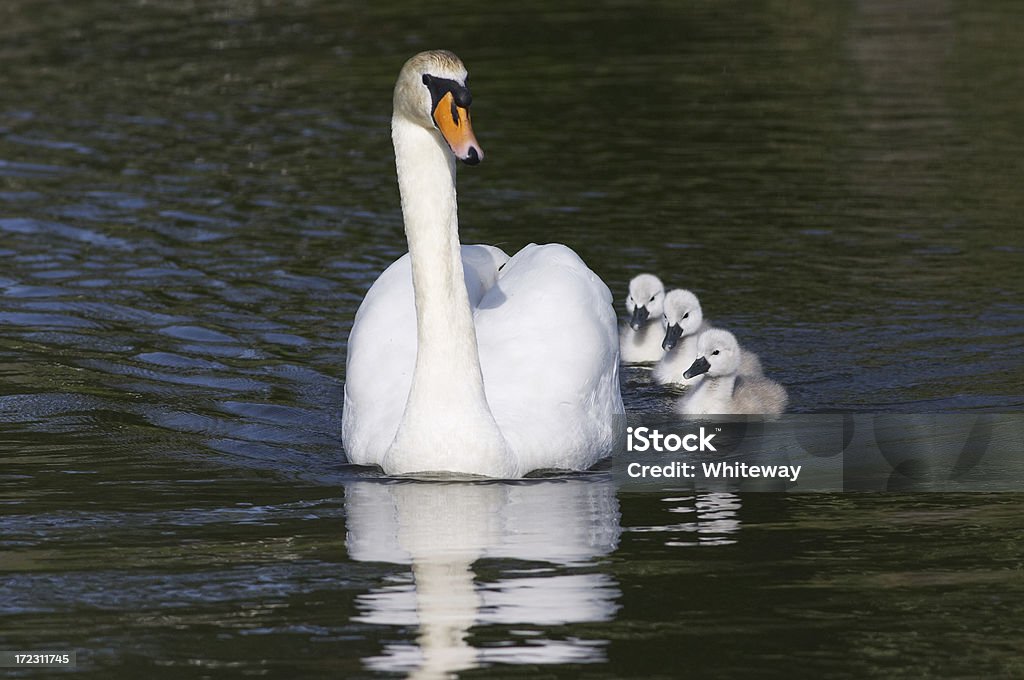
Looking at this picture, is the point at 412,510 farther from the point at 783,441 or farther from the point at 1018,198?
the point at 1018,198

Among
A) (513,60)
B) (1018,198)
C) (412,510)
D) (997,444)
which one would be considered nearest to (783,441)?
(997,444)

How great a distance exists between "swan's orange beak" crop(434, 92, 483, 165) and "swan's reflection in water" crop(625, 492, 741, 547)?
5.27 feet

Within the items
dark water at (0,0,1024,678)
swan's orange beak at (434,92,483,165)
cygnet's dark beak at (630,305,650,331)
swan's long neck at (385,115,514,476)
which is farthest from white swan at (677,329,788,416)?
swan's orange beak at (434,92,483,165)

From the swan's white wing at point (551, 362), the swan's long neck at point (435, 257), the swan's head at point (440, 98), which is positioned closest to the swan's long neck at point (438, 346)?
the swan's long neck at point (435, 257)

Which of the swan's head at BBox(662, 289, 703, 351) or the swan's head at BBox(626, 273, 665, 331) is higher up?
the swan's head at BBox(626, 273, 665, 331)

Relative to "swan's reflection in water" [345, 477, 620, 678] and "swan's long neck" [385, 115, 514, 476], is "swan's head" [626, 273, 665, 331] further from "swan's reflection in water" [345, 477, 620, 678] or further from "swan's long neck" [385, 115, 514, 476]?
"swan's long neck" [385, 115, 514, 476]

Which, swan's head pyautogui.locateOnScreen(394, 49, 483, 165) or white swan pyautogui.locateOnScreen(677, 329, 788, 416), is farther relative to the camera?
white swan pyautogui.locateOnScreen(677, 329, 788, 416)

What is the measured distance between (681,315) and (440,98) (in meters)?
3.22

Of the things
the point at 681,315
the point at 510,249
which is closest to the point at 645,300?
the point at 681,315

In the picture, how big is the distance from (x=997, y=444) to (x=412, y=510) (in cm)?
282

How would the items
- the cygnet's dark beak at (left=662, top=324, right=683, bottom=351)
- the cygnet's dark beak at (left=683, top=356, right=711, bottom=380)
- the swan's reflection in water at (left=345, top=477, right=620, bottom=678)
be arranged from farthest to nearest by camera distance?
1. the cygnet's dark beak at (left=662, top=324, right=683, bottom=351)
2. the cygnet's dark beak at (left=683, top=356, right=711, bottom=380)
3. the swan's reflection in water at (left=345, top=477, right=620, bottom=678)

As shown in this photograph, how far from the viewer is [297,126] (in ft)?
57.7

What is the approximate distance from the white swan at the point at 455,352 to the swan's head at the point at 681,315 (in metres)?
1.44

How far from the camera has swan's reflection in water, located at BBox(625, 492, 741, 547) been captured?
683cm
